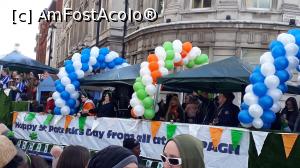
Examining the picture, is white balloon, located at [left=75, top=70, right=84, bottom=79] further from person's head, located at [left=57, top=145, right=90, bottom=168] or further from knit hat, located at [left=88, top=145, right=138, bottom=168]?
knit hat, located at [left=88, top=145, right=138, bottom=168]

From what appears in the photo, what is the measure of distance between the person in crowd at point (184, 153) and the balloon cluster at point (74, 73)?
35.3ft

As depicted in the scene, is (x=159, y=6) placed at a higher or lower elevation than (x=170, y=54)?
higher

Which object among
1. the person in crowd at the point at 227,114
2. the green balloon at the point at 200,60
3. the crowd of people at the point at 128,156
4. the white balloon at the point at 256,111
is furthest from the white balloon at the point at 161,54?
the crowd of people at the point at 128,156

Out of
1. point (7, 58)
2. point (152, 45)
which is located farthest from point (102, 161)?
point (152, 45)

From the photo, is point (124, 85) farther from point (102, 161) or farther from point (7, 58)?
point (102, 161)

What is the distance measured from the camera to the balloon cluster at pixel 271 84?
359 inches

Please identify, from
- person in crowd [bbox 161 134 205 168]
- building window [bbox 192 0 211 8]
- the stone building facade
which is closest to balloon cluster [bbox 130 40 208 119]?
person in crowd [bbox 161 134 205 168]

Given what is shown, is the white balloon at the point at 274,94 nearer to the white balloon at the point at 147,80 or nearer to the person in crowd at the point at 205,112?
the person in crowd at the point at 205,112

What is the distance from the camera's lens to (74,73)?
14664 mm

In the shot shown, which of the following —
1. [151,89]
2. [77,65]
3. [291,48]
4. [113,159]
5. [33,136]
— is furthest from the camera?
[77,65]

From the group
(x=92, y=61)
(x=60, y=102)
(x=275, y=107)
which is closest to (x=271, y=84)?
(x=275, y=107)

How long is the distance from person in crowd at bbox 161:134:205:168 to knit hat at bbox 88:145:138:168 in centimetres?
45

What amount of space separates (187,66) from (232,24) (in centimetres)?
1173

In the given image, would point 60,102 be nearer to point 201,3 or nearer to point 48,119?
point 48,119
